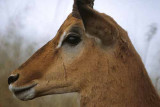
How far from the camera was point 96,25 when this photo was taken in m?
3.53

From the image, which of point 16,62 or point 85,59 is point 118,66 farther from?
point 16,62

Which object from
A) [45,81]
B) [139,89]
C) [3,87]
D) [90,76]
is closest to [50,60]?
[45,81]

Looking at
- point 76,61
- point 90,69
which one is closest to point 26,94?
point 76,61

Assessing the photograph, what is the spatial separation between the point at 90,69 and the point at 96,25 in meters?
0.53

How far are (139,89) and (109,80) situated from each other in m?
0.37

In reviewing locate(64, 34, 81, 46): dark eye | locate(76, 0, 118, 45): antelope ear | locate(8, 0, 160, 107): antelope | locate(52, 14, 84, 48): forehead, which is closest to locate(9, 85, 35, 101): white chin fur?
locate(8, 0, 160, 107): antelope

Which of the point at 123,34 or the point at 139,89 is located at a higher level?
the point at 123,34

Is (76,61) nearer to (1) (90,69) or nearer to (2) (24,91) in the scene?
(1) (90,69)

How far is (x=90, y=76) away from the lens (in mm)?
3600

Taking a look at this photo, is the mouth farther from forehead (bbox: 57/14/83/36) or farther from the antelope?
forehead (bbox: 57/14/83/36)

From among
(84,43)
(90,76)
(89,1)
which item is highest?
(89,1)

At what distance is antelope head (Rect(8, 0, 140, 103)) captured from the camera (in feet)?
11.7

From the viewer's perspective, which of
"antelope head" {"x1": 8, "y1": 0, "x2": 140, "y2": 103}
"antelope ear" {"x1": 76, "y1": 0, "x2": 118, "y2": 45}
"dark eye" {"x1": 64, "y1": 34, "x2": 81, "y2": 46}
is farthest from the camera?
"dark eye" {"x1": 64, "y1": 34, "x2": 81, "y2": 46}

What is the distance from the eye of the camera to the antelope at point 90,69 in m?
3.50
